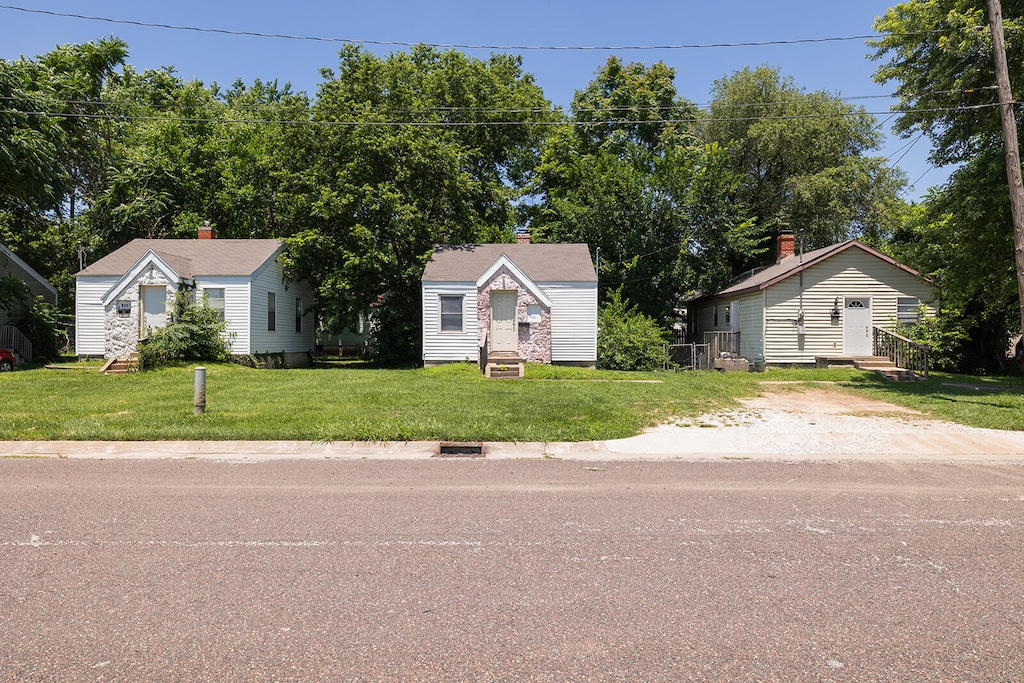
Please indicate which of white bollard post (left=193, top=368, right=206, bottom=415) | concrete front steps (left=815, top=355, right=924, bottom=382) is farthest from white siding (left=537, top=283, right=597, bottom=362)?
white bollard post (left=193, top=368, right=206, bottom=415)

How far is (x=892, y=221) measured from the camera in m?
34.5

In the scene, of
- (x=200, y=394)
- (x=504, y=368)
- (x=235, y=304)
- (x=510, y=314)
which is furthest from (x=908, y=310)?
(x=235, y=304)

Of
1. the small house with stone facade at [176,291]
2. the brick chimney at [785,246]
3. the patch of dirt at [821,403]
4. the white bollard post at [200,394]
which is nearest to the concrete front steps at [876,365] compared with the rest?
the patch of dirt at [821,403]

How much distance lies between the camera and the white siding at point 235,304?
25594 millimetres

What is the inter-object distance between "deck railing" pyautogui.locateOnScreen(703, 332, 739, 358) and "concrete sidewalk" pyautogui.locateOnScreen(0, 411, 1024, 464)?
1667 centimetres

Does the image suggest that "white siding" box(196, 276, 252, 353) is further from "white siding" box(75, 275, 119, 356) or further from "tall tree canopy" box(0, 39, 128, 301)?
"tall tree canopy" box(0, 39, 128, 301)

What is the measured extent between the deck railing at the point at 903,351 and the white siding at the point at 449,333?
1518 cm

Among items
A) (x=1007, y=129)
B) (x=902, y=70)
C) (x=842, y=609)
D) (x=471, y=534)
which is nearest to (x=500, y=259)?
(x=902, y=70)

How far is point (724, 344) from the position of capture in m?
30.3

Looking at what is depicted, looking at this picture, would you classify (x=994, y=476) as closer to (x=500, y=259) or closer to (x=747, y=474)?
(x=747, y=474)

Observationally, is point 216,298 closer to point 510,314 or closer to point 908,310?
point 510,314

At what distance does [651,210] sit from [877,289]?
11.2 m

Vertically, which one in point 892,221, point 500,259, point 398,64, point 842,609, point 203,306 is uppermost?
point 398,64

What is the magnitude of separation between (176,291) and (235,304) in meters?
2.06
